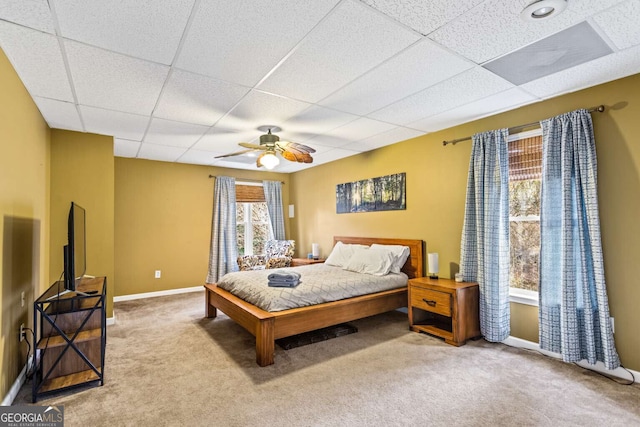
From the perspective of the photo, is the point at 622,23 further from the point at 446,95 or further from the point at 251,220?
the point at 251,220

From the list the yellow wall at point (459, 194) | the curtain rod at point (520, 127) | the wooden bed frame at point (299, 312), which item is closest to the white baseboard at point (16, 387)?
the wooden bed frame at point (299, 312)

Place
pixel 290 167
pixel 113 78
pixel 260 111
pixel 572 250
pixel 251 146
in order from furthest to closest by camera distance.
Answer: pixel 290 167 → pixel 251 146 → pixel 260 111 → pixel 572 250 → pixel 113 78

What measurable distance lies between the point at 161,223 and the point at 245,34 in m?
4.62

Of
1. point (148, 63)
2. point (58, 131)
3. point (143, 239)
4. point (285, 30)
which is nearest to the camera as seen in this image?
point (285, 30)

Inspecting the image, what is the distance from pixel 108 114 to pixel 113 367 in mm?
2506

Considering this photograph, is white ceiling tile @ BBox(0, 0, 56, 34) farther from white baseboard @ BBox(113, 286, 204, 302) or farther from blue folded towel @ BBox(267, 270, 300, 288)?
white baseboard @ BBox(113, 286, 204, 302)

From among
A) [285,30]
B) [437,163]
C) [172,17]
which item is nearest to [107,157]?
[172,17]

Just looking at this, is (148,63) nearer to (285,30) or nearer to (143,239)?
(285,30)

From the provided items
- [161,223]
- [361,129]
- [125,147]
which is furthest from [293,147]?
[161,223]

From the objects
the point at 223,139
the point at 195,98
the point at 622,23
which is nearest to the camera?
the point at 622,23

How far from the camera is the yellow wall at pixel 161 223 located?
17.5ft

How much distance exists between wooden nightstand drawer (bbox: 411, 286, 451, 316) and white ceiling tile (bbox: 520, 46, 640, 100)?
7.04 feet

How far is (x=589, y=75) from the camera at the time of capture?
2.55 metres

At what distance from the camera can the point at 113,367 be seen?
2.85 m
